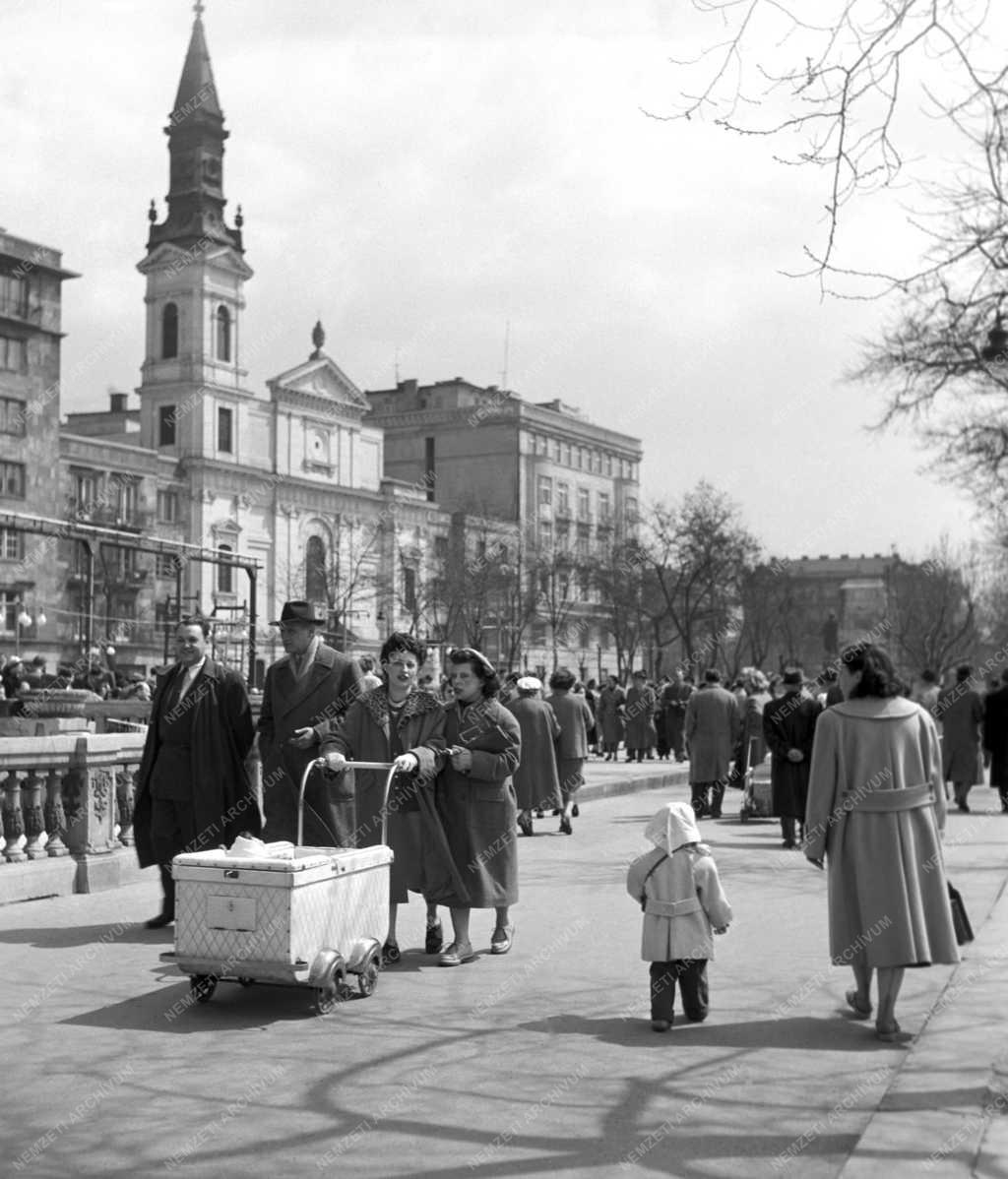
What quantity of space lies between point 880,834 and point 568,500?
9529 cm

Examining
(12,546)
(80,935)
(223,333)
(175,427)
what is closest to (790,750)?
(80,935)

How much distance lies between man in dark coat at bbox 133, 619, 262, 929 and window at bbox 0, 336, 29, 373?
48684 millimetres

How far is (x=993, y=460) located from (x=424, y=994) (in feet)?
54.3

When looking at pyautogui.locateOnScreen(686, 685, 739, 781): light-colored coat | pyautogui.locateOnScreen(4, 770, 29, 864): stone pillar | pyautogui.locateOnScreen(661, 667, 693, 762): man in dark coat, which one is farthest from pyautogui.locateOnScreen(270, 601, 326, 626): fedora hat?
pyautogui.locateOnScreen(661, 667, 693, 762): man in dark coat

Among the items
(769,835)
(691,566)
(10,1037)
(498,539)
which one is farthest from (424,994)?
(498,539)

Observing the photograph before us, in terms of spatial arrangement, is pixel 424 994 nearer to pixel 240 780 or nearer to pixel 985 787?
pixel 240 780

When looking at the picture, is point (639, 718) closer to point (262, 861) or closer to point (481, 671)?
point (481, 671)

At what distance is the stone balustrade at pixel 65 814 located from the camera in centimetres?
1038

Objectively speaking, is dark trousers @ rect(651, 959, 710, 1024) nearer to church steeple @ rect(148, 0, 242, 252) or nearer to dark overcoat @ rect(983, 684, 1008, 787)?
dark overcoat @ rect(983, 684, 1008, 787)

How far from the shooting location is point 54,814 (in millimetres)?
10812

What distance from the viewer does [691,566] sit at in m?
53.8

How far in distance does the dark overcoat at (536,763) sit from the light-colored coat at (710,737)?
2942mm

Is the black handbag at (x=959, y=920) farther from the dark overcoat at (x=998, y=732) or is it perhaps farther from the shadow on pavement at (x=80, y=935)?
the dark overcoat at (x=998, y=732)

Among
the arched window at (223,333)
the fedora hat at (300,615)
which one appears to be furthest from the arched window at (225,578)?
the fedora hat at (300,615)
